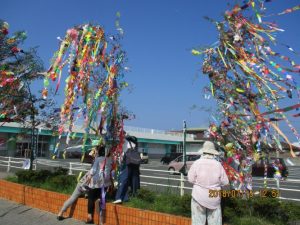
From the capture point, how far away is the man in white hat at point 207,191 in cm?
556

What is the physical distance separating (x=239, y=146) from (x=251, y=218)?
126cm

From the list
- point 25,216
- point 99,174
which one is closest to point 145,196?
point 99,174

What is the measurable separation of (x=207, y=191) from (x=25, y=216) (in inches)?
203

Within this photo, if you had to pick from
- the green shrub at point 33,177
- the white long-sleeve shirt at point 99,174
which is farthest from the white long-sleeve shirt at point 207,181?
the green shrub at point 33,177

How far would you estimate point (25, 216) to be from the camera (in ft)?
29.5

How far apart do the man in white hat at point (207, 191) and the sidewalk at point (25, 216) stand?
3293mm

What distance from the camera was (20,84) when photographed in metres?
11.2

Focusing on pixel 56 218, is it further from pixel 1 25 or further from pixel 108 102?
pixel 1 25

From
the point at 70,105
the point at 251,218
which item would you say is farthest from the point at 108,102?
the point at 251,218

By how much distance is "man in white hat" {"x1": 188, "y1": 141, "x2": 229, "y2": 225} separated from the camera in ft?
18.2
